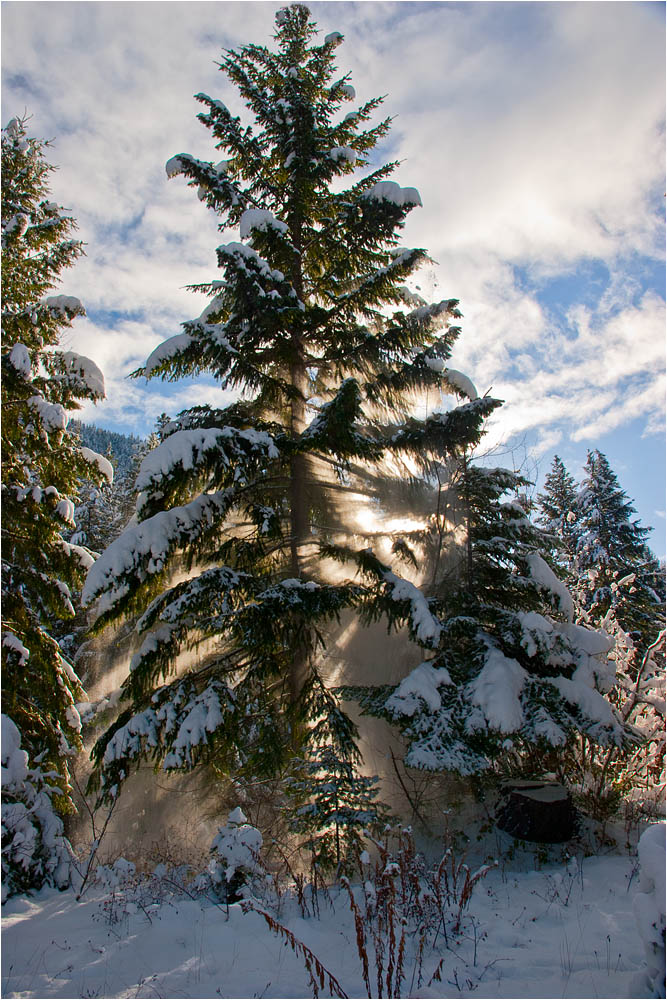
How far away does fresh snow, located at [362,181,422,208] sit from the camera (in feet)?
25.2

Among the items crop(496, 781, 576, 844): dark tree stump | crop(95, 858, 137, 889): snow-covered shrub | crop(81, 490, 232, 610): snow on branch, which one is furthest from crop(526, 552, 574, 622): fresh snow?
crop(95, 858, 137, 889): snow-covered shrub

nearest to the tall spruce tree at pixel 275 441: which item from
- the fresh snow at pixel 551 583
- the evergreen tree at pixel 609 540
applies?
the fresh snow at pixel 551 583

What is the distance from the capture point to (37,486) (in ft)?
25.4

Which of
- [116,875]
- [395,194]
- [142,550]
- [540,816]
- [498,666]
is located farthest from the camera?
[395,194]

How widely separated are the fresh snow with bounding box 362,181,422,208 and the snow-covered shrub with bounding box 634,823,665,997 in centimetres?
814

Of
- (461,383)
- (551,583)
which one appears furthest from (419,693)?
(461,383)

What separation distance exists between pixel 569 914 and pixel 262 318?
789cm

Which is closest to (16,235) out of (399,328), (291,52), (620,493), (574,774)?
(291,52)

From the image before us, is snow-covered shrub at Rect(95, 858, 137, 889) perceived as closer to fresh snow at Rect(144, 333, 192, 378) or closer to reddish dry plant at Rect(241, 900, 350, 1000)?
reddish dry plant at Rect(241, 900, 350, 1000)

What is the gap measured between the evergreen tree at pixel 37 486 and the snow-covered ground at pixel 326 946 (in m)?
2.61

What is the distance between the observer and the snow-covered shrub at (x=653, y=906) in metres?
2.73

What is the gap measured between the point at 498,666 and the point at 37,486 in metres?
7.19

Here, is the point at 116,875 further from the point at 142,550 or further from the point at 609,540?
the point at 609,540

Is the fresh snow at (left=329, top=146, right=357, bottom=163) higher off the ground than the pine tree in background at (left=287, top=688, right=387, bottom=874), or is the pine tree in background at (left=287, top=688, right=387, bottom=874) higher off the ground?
the fresh snow at (left=329, top=146, right=357, bottom=163)
